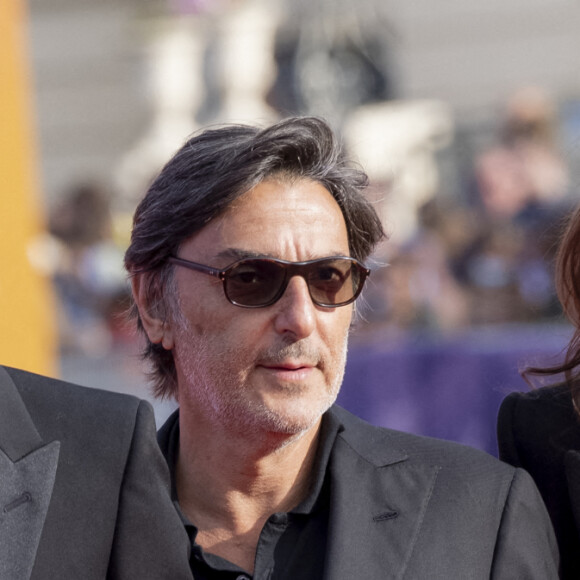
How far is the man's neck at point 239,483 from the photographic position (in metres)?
2.72

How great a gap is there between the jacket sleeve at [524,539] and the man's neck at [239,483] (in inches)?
21.1

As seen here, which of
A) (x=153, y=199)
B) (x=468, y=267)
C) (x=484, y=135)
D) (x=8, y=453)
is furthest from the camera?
(x=484, y=135)

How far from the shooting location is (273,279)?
2.67 meters

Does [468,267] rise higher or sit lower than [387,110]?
lower

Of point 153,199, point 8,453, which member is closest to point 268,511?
point 8,453

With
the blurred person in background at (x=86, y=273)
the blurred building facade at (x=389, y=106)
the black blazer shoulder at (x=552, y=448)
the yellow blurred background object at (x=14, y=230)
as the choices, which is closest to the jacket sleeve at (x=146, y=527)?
the black blazer shoulder at (x=552, y=448)

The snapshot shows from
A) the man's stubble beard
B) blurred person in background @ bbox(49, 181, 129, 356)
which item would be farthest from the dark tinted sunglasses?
blurred person in background @ bbox(49, 181, 129, 356)

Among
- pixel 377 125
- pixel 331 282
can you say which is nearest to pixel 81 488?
pixel 331 282

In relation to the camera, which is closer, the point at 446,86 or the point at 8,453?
the point at 8,453

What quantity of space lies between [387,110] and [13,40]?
5.45 metres

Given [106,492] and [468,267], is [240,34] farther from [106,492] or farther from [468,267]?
[106,492]

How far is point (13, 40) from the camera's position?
18.6ft

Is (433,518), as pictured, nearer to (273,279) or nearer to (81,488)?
(273,279)

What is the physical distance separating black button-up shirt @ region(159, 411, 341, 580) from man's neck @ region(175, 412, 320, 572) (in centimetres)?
4
